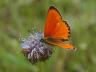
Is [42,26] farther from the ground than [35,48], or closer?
farther from the ground

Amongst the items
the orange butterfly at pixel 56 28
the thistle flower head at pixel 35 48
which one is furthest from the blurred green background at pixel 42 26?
the orange butterfly at pixel 56 28

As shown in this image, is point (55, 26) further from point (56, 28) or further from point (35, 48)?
point (35, 48)

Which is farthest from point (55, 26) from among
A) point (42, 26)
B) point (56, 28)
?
point (42, 26)

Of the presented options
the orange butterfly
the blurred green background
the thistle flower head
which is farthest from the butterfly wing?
the blurred green background

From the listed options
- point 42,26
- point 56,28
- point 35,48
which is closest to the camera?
point 56,28

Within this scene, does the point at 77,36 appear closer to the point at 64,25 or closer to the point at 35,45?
the point at 35,45

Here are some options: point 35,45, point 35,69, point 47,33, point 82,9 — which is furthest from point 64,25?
point 82,9

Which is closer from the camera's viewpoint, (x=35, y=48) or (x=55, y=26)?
(x=55, y=26)
